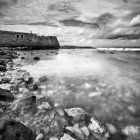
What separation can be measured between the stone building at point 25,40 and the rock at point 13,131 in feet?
141

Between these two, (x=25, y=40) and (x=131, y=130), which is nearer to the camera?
(x=131, y=130)

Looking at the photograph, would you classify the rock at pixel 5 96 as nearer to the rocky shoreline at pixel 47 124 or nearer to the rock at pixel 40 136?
the rocky shoreline at pixel 47 124

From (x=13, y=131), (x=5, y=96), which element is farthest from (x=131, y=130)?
(x=5, y=96)

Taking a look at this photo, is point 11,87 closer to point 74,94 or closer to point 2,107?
point 2,107

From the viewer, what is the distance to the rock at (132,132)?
6.87 ft

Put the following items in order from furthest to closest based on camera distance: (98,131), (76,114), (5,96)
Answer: (5,96)
(76,114)
(98,131)

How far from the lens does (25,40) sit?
42.7 metres

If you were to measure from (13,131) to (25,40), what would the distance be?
4594 centimetres

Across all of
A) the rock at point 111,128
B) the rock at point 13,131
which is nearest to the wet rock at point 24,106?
the rock at point 13,131

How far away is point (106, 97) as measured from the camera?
357 cm

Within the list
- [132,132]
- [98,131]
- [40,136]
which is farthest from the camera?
[132,132]

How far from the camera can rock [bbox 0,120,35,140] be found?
1.64m

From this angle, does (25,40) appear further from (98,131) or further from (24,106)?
(98,131)

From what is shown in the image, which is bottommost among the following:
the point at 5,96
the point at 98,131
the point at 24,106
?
the point at 98,131
